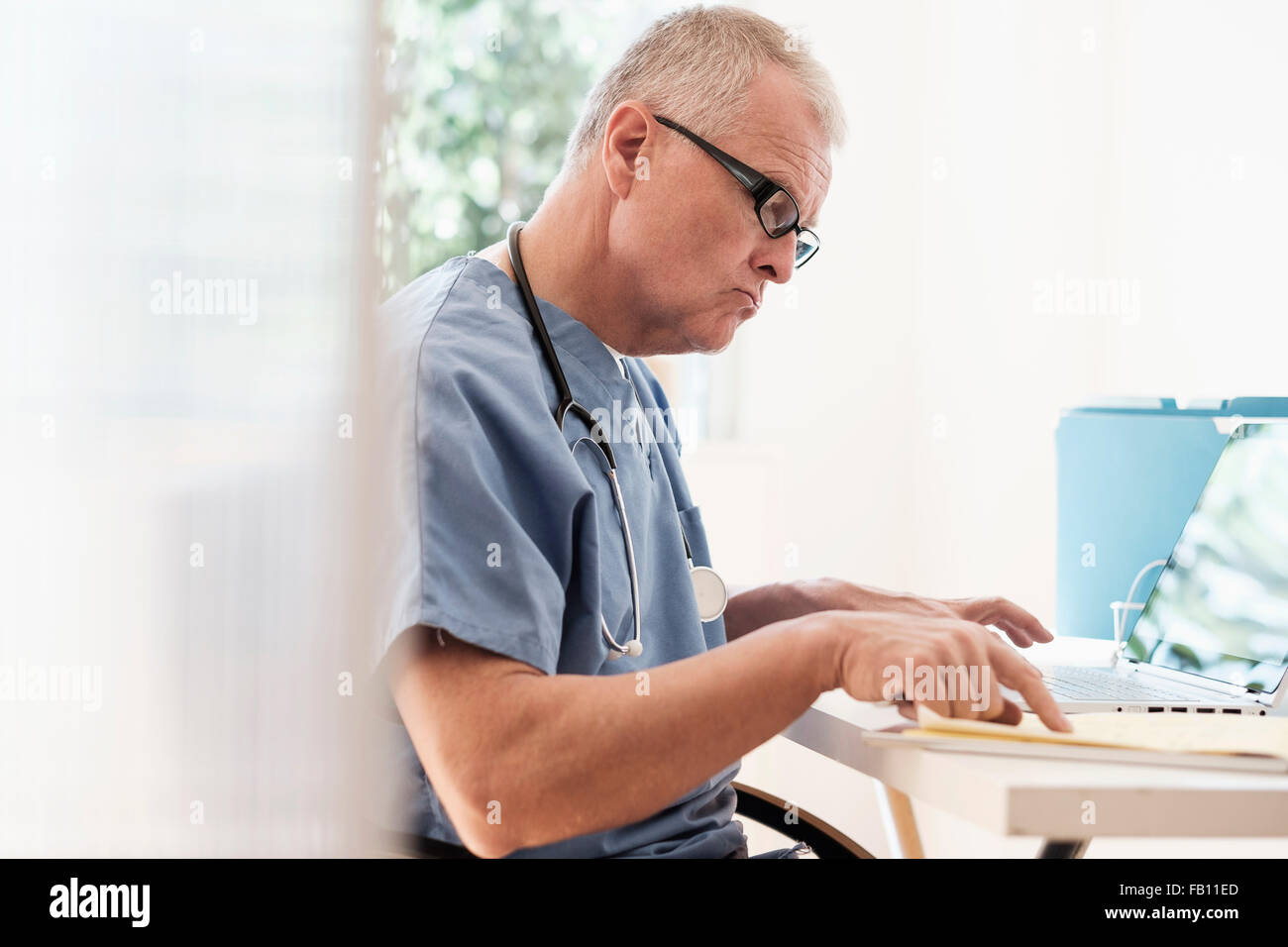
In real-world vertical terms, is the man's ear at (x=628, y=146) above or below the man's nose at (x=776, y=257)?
Result: above

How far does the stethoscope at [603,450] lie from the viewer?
92 cm

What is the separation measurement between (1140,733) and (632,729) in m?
0.38

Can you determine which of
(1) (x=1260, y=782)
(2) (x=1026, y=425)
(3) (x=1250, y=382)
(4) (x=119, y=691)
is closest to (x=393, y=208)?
(4) (x=119, y=691)

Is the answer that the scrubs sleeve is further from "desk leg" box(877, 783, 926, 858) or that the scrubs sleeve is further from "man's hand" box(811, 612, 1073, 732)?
"desk leg" box(877, 783, 926, 858)

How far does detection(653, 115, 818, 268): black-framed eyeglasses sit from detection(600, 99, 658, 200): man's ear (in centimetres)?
2

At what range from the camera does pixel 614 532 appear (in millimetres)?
958

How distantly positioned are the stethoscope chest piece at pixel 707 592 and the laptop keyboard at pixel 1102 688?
12.8 inches

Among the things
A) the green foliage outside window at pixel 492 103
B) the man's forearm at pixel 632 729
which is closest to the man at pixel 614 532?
the man's forearm at pixel 632 729

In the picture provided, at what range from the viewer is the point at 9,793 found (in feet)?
1.95

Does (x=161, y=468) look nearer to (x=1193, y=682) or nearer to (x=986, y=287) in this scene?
(x=1193, y=682)

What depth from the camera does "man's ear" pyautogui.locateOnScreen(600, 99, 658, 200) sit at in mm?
1063

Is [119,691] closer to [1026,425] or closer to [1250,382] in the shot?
[1250,382]

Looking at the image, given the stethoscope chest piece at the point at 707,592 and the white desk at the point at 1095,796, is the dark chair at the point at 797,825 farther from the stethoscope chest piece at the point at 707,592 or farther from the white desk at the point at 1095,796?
the white desk at the point at 1095,796
